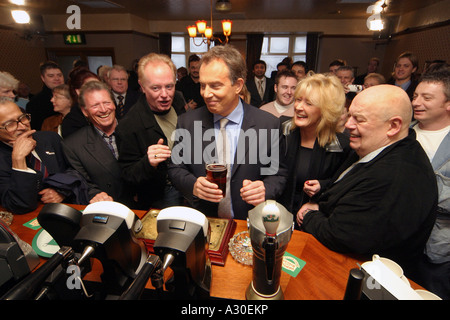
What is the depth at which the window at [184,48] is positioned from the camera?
11680 millimetres

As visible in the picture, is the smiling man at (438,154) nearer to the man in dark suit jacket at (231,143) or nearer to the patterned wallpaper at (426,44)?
the man in dark suit jacket at (231,143)

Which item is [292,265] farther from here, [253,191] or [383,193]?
[383,193]

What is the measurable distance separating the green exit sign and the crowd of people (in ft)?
30.9

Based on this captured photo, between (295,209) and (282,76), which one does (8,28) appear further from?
(295,209)

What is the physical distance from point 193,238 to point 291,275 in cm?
66

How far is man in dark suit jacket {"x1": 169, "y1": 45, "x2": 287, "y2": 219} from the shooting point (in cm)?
169

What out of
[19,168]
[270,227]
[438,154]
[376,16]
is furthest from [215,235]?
[376,16]

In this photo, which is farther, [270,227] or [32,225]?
[32,225]

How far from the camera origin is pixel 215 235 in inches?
55.6

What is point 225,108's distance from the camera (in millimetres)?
1756

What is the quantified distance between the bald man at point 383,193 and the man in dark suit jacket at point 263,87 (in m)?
4.66

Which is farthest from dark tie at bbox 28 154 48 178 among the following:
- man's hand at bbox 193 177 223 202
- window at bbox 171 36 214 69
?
window at bbox 171 36 214 69

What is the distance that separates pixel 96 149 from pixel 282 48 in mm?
11428
